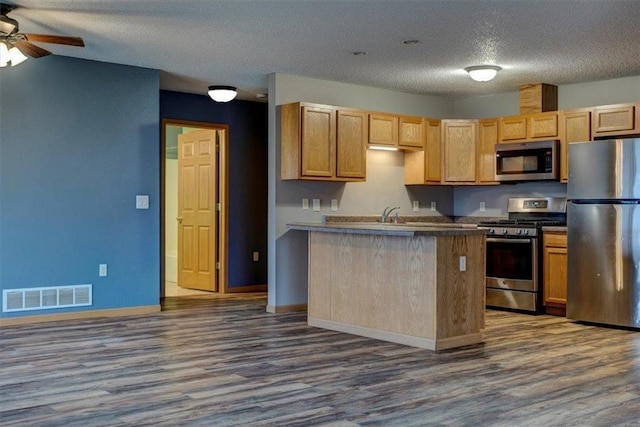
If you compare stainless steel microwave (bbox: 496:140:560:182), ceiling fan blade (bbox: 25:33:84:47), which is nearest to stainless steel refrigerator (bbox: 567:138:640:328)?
stainless steel microwave (bbox: 496:140:560:182)

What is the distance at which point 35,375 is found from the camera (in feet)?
13.6

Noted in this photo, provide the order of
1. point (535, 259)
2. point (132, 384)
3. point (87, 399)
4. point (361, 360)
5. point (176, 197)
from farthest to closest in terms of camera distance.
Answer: point (176, 197), point (535, 259), point (361, 360), point (132, 384), point (87, 399)

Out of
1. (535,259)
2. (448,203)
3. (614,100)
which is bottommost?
(535,259)

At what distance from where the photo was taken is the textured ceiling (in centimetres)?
464

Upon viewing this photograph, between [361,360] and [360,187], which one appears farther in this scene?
[360,187]

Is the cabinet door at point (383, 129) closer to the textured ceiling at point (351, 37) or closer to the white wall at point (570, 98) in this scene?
the textured ceiling at point (351, 37)

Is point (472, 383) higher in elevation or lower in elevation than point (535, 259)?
lower

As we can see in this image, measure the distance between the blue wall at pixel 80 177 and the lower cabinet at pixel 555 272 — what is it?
396cm

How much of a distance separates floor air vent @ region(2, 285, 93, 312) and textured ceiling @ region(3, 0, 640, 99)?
215cm

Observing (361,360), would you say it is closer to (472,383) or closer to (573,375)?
(472,383)

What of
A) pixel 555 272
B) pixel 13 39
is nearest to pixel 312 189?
pixel 555 272

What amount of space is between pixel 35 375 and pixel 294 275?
3240 mm

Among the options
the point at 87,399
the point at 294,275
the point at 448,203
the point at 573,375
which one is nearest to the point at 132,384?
the point at 87,399

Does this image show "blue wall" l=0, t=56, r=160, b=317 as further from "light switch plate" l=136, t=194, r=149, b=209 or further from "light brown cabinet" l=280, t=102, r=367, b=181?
"light brown cabinet" l=280, t=102, r=367, b=181
